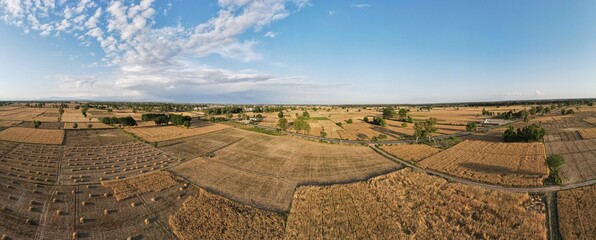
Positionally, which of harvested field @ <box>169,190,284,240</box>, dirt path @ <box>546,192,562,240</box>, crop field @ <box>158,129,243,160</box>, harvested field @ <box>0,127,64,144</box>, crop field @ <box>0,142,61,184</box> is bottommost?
harvested field @ <box>169,190,284,240</box>

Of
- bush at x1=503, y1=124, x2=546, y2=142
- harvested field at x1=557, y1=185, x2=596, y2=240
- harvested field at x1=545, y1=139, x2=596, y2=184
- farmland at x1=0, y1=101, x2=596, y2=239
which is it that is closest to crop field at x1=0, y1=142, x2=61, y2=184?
farmland at x1=0, y1=101, x2=596, y2=239

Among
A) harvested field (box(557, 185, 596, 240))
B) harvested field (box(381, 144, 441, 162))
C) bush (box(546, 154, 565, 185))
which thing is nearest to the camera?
harvested field (box(557, 185, 596, 240))

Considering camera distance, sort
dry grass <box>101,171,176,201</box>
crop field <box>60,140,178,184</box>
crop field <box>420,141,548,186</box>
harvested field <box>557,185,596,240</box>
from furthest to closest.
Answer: crop field <box>60,140,178,184</box> → crop field <box>420,141,548,186</box> → dry grass <box>101,171,176,201</box> → harvested field <box>557,185,596,240</box>

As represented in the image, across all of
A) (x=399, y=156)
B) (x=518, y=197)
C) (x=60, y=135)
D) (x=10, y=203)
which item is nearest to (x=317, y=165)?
(x=399, y=156)

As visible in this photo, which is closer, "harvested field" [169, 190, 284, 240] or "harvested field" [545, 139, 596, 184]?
"harvested field" [169, 190, 284, 240]

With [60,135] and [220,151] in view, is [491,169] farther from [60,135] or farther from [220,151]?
[60,135]

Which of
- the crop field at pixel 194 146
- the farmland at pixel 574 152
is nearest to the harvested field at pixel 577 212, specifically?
the farmland at pixel 574 152

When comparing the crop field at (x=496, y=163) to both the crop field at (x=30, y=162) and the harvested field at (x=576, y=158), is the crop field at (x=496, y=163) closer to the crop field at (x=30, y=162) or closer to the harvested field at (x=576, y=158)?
the harvested field at (x=576, y=158)

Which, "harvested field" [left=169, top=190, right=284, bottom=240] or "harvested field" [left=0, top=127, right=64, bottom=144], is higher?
"harvested field" [left=0, top=127, right=64, bottom=144]

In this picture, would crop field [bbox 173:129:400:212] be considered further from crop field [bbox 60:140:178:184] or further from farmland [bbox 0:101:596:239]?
crop field [bbox 60:140:178:184]
